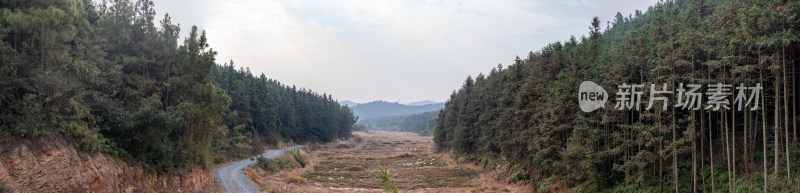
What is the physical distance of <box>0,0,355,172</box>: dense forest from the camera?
50.4ft

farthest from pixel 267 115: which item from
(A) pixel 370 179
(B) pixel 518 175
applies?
(B) pixel 518 175

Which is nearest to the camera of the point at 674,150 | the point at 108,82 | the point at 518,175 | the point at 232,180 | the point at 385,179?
the point at 385,179

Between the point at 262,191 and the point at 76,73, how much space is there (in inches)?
537

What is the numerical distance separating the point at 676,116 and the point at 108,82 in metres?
29.0

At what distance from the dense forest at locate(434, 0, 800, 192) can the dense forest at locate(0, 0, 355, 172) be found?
22.9 metres

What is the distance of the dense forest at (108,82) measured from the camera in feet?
50.4

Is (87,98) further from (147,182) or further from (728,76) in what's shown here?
(728,76)

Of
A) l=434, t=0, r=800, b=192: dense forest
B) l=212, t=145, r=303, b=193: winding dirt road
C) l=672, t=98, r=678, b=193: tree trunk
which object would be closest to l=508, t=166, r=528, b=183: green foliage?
l=434, t=0, r=800, b=192: dense forest

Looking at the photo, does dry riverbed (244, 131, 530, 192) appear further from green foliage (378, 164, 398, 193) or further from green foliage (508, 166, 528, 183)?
green foliage (378, 164, 398, 193)

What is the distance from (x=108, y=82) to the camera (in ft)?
67.0

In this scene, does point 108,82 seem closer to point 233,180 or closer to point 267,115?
point 233,180

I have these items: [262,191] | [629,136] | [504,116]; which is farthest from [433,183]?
[629,136]

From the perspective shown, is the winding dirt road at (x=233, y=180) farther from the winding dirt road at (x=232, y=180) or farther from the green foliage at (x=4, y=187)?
the green foliage at (x=4, y=187)

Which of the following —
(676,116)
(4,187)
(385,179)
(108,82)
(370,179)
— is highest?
(108,82)
